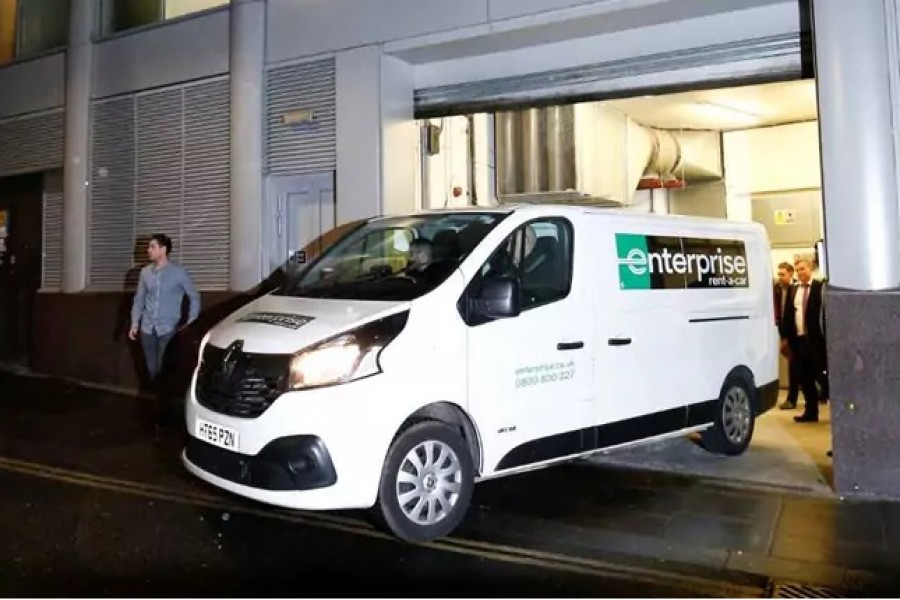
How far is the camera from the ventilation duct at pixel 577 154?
10016 millimetres

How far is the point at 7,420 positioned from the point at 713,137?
1057 centimetres

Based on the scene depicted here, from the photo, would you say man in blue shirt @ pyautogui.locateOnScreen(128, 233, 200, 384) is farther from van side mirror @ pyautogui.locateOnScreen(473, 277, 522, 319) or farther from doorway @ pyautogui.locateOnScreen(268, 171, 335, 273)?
van side mirror @ pyautogui.locateOnScreen(473, 277, 522, 319)

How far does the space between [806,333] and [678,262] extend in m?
3.54

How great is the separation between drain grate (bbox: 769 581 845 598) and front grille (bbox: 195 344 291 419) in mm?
2952

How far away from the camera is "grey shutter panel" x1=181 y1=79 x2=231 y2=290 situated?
32.4 ft

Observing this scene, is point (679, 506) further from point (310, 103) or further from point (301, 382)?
point (310, 103)

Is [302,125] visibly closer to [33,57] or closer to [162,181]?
[162,181]

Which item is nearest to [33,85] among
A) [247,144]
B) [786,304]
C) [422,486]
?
[247,144]

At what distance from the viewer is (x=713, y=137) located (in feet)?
39.1

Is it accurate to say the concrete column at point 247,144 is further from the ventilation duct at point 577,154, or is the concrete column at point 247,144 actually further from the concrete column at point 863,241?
the concrete column at point 863,241

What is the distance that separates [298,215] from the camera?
9680 millimetres

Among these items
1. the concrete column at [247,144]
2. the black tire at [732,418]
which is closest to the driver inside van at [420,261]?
the black tire at [732,418]

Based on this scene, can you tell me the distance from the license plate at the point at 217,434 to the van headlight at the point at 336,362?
1.75ft

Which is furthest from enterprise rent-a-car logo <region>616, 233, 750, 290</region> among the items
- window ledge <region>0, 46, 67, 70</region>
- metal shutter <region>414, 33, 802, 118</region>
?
window ledge <region>0, 46, 67, 70</region>
